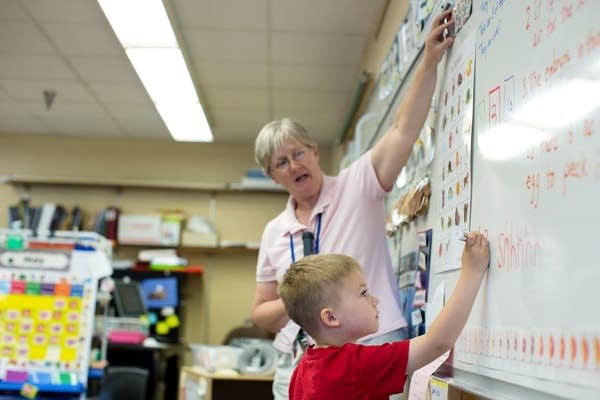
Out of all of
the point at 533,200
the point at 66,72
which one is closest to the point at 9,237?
the point at 66,72

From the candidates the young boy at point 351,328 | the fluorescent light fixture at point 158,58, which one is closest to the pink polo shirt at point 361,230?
the young boy at point 351,328

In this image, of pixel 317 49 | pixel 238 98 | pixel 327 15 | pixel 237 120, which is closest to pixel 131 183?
pixel 237 120

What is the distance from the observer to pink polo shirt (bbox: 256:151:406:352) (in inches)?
64.1

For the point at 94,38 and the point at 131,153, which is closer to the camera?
the point at 94,38

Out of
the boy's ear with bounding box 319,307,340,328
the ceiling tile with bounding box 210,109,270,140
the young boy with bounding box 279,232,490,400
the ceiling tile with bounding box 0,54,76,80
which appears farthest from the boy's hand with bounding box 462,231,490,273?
the ceiling tile with bounding box 210,109,270,140

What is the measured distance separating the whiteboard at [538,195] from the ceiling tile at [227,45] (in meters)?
2.61

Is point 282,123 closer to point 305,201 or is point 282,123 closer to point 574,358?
point 305,201

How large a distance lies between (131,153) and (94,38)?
2.41 meters

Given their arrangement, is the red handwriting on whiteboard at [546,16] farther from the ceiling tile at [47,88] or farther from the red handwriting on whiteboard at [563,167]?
the ceiling tile at [47,88]

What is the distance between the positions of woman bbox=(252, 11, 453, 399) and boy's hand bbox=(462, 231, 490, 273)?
1.45ft

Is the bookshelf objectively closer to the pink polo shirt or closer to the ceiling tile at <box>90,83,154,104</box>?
the ceiling tile at <box>90,83,154,104</box>

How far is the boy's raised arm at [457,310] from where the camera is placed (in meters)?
1.13

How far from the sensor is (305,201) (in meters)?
1.85

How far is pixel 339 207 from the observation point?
1.72 m
